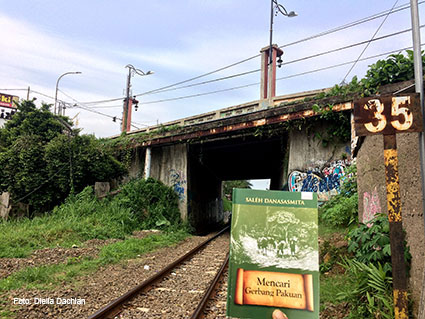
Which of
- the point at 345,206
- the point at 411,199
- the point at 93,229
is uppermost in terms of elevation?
the point at 411,199

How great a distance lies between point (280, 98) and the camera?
41.4 feet

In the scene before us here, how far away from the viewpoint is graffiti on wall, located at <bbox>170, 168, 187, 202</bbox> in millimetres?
15069

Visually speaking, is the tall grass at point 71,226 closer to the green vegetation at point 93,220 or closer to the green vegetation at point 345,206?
the green vegetation at point 93,220

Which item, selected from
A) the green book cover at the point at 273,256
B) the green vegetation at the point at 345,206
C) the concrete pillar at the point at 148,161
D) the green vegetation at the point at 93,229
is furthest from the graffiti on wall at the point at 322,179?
the green book cover at the point at 273,256

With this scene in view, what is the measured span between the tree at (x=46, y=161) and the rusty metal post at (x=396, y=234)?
45.1 feet

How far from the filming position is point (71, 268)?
705 centimetres

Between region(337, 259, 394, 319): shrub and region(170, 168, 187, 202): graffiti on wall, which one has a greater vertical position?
region(170, 168, 187, 202): graffiti on wall

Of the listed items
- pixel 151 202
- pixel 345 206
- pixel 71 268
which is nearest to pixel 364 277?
pixel 345 206

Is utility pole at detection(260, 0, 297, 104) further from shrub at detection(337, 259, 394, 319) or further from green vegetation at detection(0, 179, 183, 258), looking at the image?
shrub at detection(337, 259, 394, 319)

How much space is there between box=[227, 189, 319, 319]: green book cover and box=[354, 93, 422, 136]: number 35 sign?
43.4 inches

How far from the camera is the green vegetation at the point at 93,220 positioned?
922 cm

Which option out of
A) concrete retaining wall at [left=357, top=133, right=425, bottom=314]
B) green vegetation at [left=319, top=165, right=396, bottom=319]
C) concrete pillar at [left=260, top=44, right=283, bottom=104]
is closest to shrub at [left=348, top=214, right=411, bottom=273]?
green vegetation at [left=319, top=165, right=396, bottom=319]

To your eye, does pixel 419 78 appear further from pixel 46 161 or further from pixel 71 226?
pixel 46 161

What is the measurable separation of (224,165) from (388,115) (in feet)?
59.0
